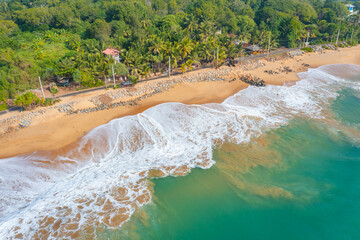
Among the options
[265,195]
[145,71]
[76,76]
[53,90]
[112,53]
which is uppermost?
[112,53]

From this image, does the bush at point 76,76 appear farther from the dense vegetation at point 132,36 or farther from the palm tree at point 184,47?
the palm tree at point 184,47

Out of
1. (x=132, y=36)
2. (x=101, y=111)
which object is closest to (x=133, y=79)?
(x=101, y=111)

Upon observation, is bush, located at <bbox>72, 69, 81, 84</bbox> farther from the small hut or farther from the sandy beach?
the small hut

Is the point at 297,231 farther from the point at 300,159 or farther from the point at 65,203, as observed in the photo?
the point at 65,203

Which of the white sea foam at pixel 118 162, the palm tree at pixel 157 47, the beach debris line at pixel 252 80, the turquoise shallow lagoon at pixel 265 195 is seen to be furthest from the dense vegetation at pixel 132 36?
the turquoise shallow lagoon at pixel 265 195

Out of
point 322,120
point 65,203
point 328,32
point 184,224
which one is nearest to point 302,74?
point 322,120

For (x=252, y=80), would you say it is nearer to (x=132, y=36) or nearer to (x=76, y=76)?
(x=132, y=36)

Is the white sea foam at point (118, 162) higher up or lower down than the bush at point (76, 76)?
lower down
